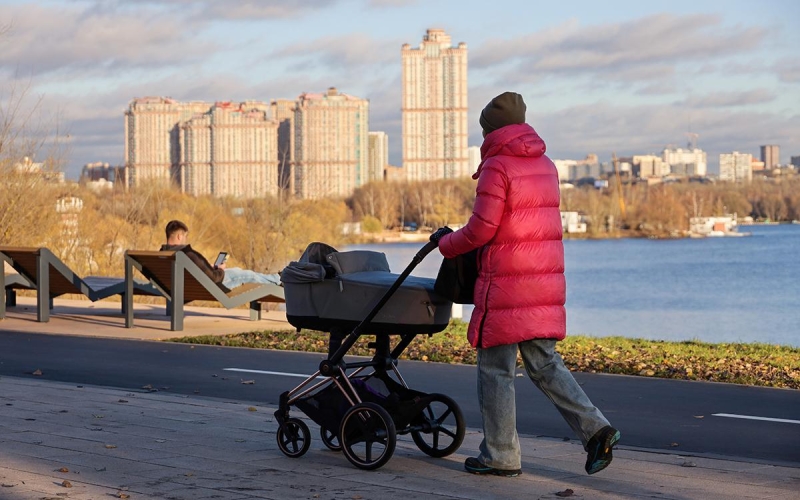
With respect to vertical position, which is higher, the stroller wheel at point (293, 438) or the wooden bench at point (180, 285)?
the wooden bench at point (180, 285)

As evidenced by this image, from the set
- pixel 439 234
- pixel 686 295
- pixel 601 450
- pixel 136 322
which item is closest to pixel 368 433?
pixel 439 234

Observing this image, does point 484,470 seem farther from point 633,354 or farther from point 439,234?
point 633,354

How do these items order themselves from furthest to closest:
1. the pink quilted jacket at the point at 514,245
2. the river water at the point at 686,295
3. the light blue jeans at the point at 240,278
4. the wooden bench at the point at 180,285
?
the river water at the point at 686,295 → the light blue jeans at the point at 240,278 → the wooden bench at the point at 180,285 → the pink quilted jacket at the point at 514,245

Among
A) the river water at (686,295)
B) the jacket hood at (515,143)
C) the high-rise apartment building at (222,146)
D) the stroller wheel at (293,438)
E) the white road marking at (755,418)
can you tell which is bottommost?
the river water at (686,295)

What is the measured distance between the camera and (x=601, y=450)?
17.7 feet

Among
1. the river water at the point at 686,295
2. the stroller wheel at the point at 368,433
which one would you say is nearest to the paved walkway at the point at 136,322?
the stroller wheel at the point at 368,433

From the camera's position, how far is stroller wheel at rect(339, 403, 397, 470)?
224 inches

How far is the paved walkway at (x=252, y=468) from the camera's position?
17.2 ft

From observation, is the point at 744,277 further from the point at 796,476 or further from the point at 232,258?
the point at 796,476

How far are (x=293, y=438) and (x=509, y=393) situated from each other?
122 centimetres

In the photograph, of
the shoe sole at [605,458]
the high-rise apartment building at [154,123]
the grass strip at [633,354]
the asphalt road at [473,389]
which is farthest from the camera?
the high-rise apartment building at [154,123]

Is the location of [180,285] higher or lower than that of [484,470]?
higher

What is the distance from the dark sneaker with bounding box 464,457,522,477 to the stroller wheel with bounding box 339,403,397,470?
374 millimetres

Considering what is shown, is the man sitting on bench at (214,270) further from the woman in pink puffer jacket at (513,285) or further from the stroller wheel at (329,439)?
the woman in pink puffer jacket at (513,285)
